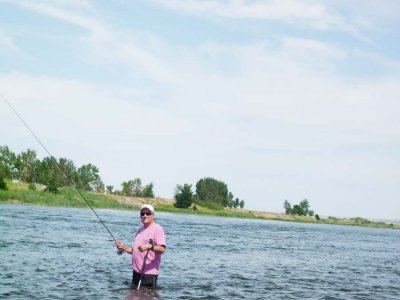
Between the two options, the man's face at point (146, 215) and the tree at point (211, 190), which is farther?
the tree at point (211, 190)

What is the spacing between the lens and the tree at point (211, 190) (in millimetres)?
171750

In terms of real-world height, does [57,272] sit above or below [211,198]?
below

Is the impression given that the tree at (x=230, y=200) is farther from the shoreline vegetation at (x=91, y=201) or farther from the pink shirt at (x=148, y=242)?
the pink shirt at (x=148, y=242)

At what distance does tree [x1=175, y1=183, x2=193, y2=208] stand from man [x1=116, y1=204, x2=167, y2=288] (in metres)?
122

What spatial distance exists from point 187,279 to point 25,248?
8535 mm

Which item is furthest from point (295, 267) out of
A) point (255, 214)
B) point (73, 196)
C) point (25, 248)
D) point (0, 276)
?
point (255, 214)

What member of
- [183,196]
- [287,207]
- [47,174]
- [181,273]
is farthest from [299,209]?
[181,273]

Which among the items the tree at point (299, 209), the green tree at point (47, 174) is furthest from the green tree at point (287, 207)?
the green tree at point (47, 174)

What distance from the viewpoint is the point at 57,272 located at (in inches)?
742

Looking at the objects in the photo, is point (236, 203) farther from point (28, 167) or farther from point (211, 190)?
point (28, 167)

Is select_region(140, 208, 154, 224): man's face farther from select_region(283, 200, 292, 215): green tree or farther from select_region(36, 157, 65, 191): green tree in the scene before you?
select_region(283, 200, 292, 215): green tree

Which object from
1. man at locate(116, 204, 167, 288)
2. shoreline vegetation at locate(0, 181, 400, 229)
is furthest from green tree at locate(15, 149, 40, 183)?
man at locate(116, 204, 167, 288)

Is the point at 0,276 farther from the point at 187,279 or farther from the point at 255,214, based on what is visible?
the point at 255,214

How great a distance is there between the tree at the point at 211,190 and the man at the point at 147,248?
510 feet
